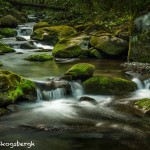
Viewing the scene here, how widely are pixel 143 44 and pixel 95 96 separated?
25.6 ft

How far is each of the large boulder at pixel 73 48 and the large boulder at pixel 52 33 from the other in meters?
5.33

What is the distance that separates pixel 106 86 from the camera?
16.4m

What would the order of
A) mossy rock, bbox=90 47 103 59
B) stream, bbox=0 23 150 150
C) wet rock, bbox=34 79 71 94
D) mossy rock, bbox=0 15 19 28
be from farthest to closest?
1. mossy rock, bbox=0 15 19 28
2. mossy rock, bbox=90 47 103 59
3. wet rock, bbox=34 79 71 94
4. stream, bbox=0 23 150 150

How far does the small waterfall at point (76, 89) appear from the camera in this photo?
16.3m

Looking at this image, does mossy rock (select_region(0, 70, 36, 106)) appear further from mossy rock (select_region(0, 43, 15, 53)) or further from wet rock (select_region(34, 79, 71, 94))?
mossy rock (select_region(0, 43, 15, 53))

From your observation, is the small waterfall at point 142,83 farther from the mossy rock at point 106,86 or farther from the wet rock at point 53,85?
the wet rock at point 53,85

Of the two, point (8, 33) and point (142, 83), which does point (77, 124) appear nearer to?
point (142, 83)

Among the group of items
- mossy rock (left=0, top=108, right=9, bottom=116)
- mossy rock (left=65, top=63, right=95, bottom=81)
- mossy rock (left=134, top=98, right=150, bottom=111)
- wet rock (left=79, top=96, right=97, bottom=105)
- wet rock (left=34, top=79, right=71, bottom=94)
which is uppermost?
mossy rock (left=65, top=63, right=95, bottom=81)

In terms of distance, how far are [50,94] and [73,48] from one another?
35.2 ft

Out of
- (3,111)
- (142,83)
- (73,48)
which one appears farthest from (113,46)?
(3,111)

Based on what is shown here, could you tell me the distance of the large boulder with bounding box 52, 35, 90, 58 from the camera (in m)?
25.7

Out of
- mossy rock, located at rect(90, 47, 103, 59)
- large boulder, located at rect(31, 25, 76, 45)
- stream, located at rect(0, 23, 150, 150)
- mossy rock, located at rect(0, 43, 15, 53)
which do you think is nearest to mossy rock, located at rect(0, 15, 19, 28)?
large boulder, located at rect(31, 25, 76, 45)

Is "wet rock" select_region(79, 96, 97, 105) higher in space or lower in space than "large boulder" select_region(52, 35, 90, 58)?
lower

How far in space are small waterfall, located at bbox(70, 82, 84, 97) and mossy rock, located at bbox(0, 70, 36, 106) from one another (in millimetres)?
2051
